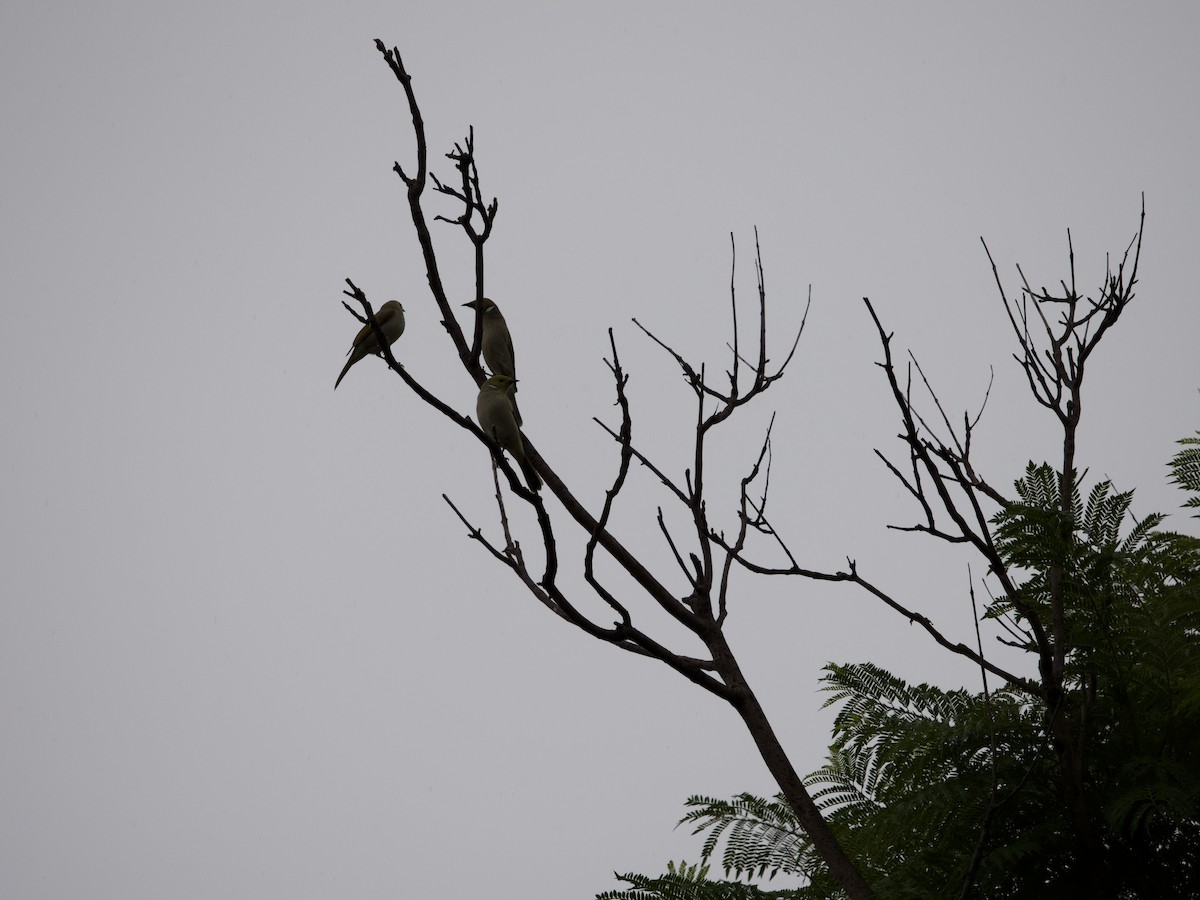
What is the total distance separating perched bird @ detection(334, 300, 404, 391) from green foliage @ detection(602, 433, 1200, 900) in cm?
617

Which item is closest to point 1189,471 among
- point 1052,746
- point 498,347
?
point 1052,746

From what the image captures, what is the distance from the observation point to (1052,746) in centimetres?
294

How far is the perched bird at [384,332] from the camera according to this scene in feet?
28.5

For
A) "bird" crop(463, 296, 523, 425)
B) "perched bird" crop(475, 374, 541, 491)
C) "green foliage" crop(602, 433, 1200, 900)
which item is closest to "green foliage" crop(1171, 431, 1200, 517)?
"green foliage" crop(602, 433, 1200, 900)

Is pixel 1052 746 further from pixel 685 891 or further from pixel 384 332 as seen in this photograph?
pixel 384 332

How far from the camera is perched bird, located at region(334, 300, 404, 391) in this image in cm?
870

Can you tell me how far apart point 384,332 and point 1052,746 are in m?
6.97

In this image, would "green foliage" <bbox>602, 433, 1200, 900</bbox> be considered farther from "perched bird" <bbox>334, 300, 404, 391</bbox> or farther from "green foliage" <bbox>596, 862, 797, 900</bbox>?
"perched bird" <bbox>334, 300, 404, 391</bbox>

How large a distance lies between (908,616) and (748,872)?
4.50 ft

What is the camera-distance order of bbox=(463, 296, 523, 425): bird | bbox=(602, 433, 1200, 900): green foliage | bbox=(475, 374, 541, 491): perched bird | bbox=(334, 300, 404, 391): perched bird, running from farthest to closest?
bbox=(334, 300, 404, 391): perched bird
bbox=(463, 296, 523, 425): bird
bbox=(475, 374, 541, 491): perched bird
bbox=(602, 433, 1200, 900): green foliage

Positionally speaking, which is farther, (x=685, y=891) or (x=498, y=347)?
(x=498, y=347)

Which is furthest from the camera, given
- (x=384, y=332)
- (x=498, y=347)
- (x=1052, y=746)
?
(x=384, y=332)

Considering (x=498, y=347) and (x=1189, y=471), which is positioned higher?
(x=498, y=347)

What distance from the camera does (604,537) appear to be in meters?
3.57
